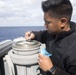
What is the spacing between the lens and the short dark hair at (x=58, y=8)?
1984 mm

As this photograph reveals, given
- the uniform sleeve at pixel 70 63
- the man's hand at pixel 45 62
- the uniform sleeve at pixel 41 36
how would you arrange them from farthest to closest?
the uniform sleeve at pixel 41 36, the man's hand at pixel 45 62, the uniform sleeve at pixel 70 63

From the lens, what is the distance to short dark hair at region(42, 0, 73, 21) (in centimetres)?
198

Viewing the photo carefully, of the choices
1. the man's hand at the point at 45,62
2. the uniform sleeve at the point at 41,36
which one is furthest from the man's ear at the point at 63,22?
the uniform sleeve at the point at 41,36

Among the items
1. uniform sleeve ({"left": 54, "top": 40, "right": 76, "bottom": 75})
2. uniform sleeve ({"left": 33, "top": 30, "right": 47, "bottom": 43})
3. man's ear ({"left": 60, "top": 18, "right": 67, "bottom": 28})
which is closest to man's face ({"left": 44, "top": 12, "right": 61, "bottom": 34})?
man's ear ({"left": 60, "top": 18, "right": 67, "bottom": 28})

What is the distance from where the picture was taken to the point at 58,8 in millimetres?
1984

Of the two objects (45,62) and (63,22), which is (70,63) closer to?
(45,62)

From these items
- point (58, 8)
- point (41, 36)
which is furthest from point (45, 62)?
point (41, 36)

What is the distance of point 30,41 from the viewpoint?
101 inches

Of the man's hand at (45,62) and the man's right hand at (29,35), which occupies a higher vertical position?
the man's right hand at (29,35)

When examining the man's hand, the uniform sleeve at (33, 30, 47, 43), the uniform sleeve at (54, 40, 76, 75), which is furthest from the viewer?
the uniform sleeve at (33, 30, 47, 43)

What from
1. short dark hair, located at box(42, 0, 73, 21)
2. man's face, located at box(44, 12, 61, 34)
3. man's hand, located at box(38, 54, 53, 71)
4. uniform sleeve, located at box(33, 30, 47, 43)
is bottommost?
man's hand, located at box(38, 54, 53, 71)

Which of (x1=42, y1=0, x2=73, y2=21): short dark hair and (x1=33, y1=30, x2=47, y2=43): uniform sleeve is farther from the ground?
(x1=42, y1=0, x2=73, y2=21): short dark hair

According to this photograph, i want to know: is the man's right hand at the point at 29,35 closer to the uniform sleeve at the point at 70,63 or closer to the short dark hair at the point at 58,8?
the short dark hair at the point at 58,8

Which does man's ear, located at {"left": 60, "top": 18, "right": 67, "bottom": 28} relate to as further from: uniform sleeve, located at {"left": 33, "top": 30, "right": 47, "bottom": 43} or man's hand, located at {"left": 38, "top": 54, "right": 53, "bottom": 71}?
uniform sleeve, located at {"left": 33, "top": 30, "right": 47, "bottom": 43}
